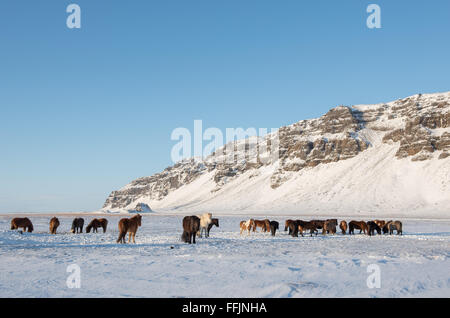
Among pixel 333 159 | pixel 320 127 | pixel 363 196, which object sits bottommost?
pixel 363 196

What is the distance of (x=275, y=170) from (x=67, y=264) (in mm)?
159877

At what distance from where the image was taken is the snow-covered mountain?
108125 millimetres

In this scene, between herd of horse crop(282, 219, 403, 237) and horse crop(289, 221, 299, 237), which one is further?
herd of horse crop(282, 219, 403, 237)

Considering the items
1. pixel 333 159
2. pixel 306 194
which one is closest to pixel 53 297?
pixel 306 194

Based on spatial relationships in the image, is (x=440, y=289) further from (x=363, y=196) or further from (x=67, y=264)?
(x=363, y=196)

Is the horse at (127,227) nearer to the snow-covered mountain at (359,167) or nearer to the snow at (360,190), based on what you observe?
the snow at (360,190)

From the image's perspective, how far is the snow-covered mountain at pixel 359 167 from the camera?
108125 millimetres

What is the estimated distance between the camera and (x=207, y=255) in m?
16.1

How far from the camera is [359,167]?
136m

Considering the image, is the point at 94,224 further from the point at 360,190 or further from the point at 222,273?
the point at 360,190
